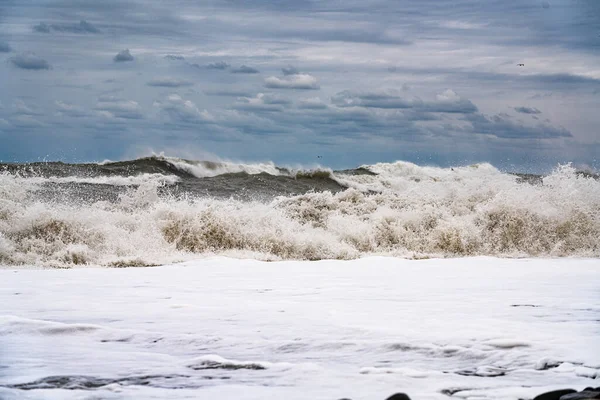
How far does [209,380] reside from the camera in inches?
122

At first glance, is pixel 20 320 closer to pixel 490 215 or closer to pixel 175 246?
pixel 175 246

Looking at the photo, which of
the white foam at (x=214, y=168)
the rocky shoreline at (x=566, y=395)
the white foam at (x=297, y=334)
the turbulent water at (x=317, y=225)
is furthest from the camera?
the white foam at (x=214, y=168)

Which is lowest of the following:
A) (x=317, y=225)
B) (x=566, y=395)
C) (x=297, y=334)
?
(x=317, y=225)

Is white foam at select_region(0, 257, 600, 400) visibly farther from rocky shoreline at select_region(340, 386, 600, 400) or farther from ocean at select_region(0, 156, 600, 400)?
rocky shoreline at select_region(340, 386, 600, 400)

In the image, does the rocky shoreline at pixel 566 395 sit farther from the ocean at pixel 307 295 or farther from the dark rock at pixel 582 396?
the ocean at pixel 307 295

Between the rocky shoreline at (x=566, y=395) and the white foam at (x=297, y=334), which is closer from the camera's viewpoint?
the rocky shoreline at (x=566, y=395)

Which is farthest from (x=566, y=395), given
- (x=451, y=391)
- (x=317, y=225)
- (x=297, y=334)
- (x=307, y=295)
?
(x=317, y=225)

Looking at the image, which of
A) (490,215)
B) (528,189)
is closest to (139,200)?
(490,215)

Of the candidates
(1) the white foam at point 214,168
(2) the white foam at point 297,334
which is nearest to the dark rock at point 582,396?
(2) the white foam at point 297,334

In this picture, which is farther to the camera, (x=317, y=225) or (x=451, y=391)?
(x=317, y=225)

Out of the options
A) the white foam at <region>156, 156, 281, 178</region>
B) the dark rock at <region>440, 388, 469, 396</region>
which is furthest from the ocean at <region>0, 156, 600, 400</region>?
the white foam at <region>156, 156, 281, 178</region>

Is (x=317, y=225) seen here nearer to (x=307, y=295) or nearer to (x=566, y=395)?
(x=307, y=295)

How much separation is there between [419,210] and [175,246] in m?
3.50

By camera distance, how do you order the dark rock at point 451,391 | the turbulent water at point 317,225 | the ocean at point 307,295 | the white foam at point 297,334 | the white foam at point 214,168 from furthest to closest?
the white foam at point 214,168, the turbulent water at point 317,225, the ocean at point 307,295, the white foam at point 297,334, the dark rock at point 451,391
